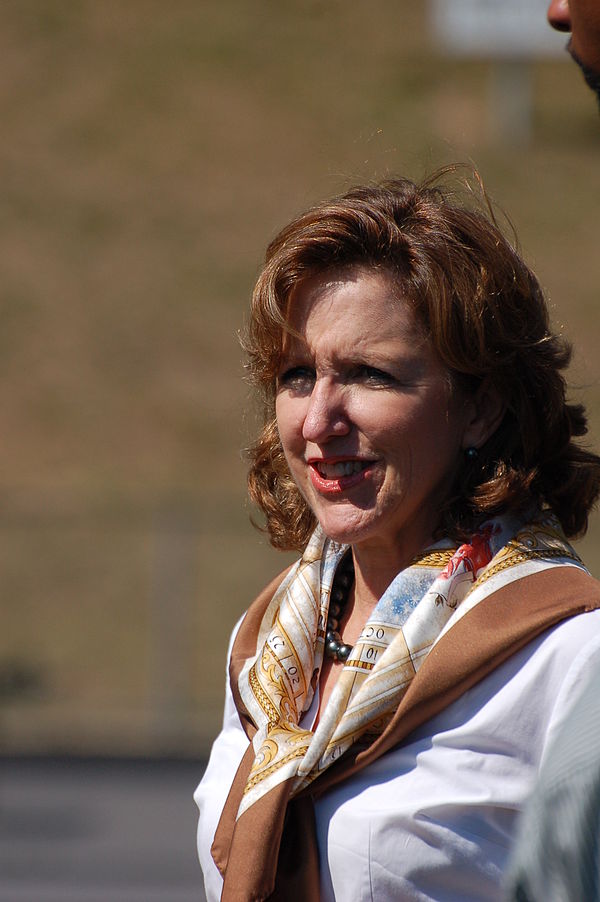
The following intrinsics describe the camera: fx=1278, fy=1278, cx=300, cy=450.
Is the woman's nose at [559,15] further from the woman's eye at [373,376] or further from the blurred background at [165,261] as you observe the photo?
the blurred background at [165,261]

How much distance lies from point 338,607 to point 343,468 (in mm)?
400

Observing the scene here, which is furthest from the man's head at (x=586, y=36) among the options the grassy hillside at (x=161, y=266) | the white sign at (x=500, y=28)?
the white sign at (x=500, y=28)

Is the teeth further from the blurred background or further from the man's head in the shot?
the blurred background

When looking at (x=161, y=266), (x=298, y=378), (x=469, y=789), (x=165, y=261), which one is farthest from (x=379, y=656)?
(x=165, y=261)

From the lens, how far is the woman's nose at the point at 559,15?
1.97m

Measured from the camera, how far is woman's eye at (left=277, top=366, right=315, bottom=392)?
103 inches

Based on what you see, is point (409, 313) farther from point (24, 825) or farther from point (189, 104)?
point (189, 104)

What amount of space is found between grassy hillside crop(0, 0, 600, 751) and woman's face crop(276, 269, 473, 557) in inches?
316

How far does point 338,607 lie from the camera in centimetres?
279

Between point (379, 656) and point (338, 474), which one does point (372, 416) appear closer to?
point (338, 474)

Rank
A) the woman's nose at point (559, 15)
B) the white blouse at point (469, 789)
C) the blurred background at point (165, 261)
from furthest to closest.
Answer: the blurred background at point (165, 261), the white blouse at point (469, 789), the woman's nose at point (559, 15)

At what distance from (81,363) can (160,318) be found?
1.60 m

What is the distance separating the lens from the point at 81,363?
63.7 feet

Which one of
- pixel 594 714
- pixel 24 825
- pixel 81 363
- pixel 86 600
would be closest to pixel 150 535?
pixel 86 600
